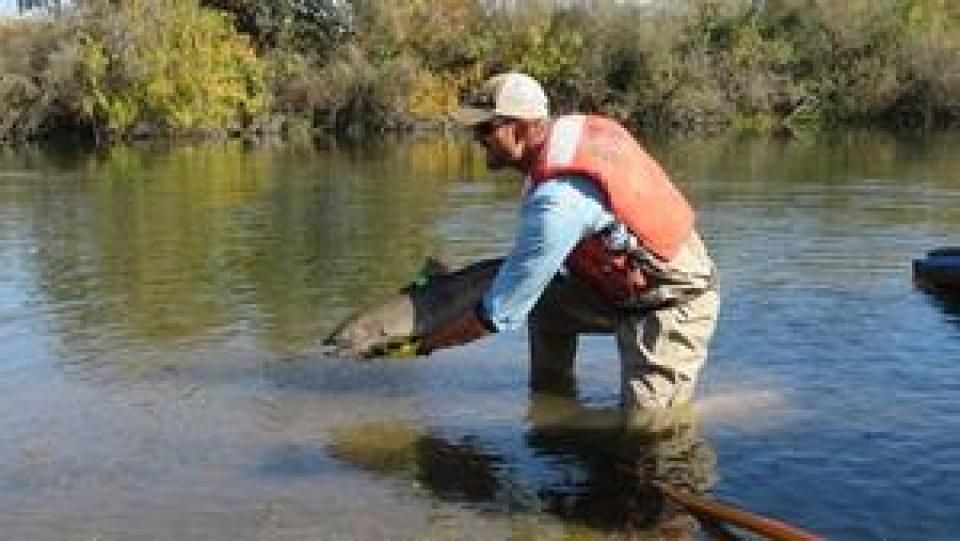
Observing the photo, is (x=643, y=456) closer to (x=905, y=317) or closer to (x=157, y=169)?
(x=905, y=317)

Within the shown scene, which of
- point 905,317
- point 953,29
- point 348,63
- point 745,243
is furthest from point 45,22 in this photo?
point 905,317

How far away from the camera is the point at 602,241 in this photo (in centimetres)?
859

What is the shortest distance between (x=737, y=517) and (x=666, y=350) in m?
1.76

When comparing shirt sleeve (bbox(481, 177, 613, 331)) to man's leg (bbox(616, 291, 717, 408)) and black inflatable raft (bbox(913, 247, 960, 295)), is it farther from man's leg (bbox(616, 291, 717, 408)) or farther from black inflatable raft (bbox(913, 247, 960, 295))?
black inflatable raft (bbox(913, 247, 960, 295))

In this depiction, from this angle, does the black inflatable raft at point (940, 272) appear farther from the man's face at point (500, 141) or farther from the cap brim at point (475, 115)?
the cap brim at point (475, 115)

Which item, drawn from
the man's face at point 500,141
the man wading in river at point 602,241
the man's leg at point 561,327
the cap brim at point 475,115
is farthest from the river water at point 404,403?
the cap brim at point 475,115

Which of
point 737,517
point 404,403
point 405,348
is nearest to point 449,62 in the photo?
point 404,403

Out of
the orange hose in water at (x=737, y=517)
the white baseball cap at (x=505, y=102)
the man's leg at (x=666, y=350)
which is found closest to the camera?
the orange hose in water at (x=737, y=517)

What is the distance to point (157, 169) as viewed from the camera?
41.9 metres

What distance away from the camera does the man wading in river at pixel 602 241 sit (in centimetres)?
813

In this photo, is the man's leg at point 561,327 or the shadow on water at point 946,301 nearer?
the man's leg at point 561,327

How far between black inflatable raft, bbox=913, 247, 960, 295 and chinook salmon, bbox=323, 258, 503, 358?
727 cm

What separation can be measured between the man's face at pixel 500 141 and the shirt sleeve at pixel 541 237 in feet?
0.93

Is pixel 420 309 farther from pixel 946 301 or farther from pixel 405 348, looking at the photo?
pixel 946 301
